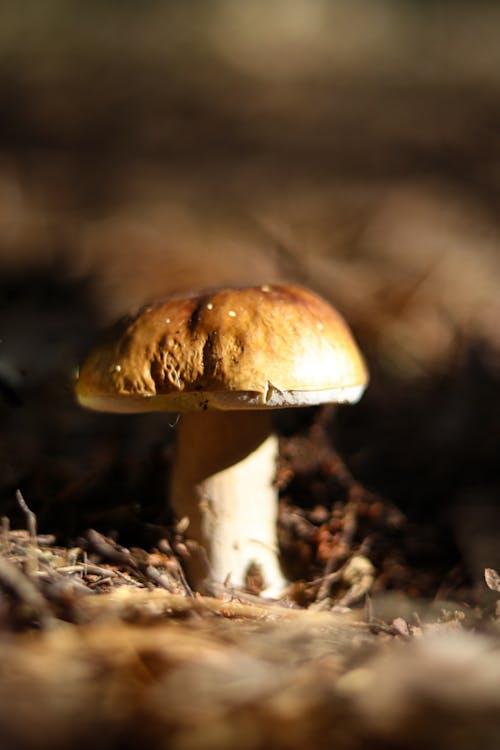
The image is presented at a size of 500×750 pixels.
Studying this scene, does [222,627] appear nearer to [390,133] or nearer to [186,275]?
[186,275]

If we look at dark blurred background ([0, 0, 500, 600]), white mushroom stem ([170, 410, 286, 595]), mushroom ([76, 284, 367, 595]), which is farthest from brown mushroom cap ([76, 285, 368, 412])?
dark blurred background ([0, 0, 500, 600])

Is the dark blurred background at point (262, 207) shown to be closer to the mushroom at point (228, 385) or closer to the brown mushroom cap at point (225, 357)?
the mushroom at point (228, 385)

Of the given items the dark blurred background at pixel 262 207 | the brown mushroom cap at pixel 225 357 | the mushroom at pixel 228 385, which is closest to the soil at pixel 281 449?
the dark blurred background at pixel 262 207

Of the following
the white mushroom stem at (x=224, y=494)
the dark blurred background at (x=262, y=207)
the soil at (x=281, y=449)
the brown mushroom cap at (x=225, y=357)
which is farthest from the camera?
the dark blurred background at (x=262, y=207)

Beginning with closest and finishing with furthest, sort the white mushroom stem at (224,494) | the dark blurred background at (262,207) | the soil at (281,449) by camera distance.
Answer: the soil at (281,449) → the white mushroom stem at (224,494) → the dark blurred background at (262,207)

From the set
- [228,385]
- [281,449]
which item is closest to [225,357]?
[228,385]

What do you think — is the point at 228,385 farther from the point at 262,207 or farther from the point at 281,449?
the point at 262,207

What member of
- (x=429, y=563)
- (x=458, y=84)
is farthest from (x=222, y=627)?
(x=458, y=84)
